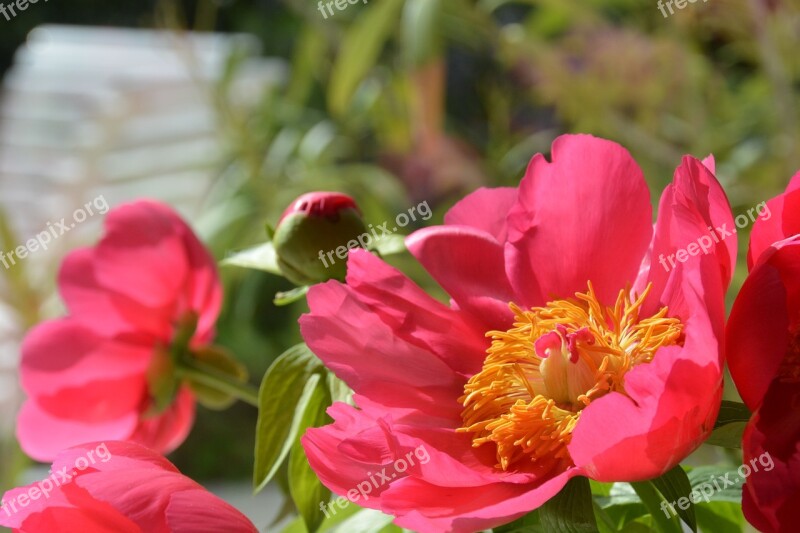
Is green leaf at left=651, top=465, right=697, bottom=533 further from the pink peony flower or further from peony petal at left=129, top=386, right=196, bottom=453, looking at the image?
peony petal at left=129, top=386, right=196, bottom=453

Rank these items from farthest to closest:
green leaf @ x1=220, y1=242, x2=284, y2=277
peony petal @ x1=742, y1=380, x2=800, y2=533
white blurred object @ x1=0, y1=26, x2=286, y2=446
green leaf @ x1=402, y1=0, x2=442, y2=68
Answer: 1. white blurred object @ x1=0, y1=26, x2=286, y2=446
2. green leaf @ x1=402, y1=0, x2=442, y2=68
3. green leaf @ x1=220, y1=242, x2=284, y2=277
4. peony petal @ x1=742, y1=380, x2=800, y2=533

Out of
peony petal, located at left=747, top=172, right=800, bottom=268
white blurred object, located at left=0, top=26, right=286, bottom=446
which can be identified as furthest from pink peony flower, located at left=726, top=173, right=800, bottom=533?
white blurred object, located at left=0, top=26, right=286, bottom=446

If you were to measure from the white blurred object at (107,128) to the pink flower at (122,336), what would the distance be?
112 centimetres

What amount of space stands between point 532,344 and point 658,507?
39 millimetres

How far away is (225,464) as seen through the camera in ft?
5.24

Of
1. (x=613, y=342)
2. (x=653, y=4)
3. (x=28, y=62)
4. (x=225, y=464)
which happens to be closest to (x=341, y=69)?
(x=653, y=4)

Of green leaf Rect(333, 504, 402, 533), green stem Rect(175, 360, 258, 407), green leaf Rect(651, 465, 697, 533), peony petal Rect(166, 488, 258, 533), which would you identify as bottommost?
green leaf Rect(333, 504, 402, 533)

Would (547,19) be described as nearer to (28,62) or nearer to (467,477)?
(467,477)

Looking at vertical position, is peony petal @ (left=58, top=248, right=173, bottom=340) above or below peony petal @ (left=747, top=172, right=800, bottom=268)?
below

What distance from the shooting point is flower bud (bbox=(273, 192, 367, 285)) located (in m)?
0.22

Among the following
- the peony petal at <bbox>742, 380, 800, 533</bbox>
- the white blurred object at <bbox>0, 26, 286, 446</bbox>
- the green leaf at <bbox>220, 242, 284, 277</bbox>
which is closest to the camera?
the peony petal at <bbox>742, 380, 800, 533</bbox>

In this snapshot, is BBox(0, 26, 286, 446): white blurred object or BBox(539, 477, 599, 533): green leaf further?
BBox(0, 26, 286, 446): white blurred object

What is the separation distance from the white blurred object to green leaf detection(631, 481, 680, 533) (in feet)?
4.26

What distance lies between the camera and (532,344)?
0.19m
